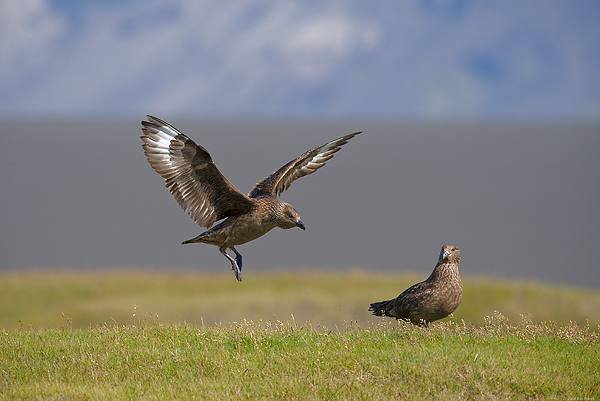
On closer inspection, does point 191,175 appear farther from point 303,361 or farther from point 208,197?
point 303,361

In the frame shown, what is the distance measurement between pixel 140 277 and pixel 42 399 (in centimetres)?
1555

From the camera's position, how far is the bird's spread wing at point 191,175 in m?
9.18

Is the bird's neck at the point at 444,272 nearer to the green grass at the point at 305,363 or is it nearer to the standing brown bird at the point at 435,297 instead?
the standing brown bird at the point at 435,297

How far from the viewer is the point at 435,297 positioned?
8461 millimetres

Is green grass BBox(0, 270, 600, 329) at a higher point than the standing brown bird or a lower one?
lower

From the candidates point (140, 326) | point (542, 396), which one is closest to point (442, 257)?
point (542, 396)

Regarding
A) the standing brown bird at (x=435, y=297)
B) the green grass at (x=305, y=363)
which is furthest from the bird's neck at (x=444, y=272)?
the green grass at (x=305, y=363)

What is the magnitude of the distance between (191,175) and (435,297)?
3.64 metres

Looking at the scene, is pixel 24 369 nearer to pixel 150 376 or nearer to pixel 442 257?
pixel 150 376

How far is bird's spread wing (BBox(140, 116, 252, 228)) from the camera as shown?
30.1ft

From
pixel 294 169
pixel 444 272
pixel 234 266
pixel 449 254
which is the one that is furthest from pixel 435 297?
pixel 294 169

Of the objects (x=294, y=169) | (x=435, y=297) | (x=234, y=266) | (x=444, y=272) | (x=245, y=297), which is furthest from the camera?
(x=245, y=297)

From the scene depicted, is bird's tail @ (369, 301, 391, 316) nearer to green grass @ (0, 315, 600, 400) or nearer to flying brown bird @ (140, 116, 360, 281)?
green grass @ (0, 315, 600, 400)

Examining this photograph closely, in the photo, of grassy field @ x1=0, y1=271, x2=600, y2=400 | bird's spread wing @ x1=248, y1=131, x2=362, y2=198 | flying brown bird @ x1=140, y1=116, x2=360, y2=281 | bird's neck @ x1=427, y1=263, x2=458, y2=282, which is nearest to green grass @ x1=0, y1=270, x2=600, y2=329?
bird's spread wing @ x1=248, y1=131, x2=362, y2=198
